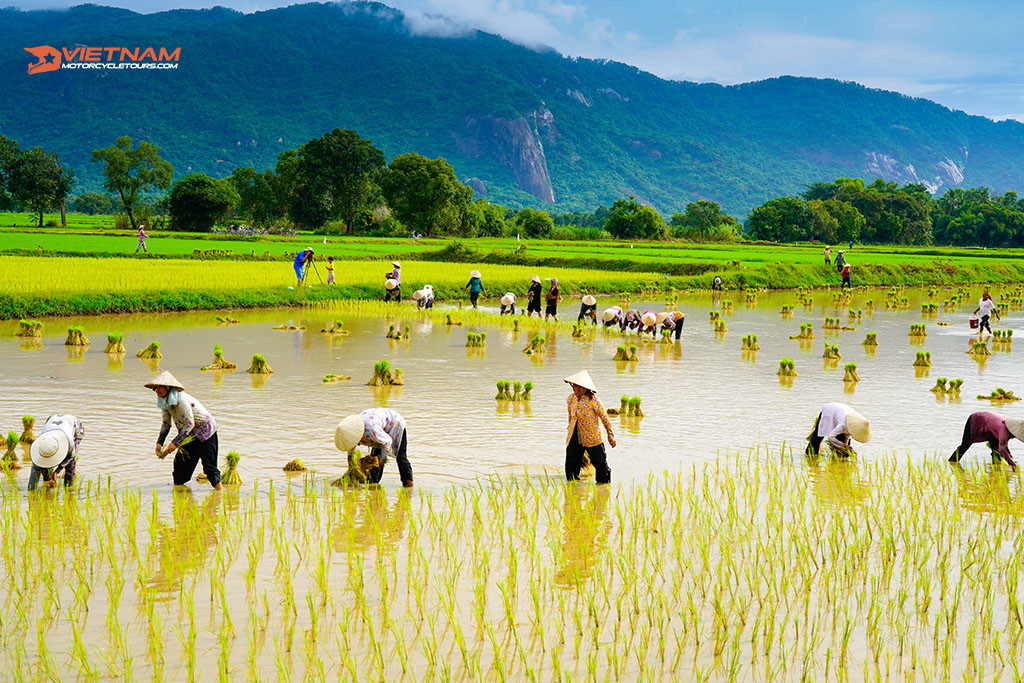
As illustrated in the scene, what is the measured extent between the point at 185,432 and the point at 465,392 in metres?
6.78

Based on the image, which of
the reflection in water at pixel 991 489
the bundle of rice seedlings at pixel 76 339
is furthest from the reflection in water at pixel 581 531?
the bundle of rice seedlings at pixel 76 339

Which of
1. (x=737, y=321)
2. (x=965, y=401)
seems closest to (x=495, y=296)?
(x=737, y=321)

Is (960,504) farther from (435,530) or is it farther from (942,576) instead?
(435,530)

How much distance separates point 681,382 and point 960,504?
7.71 meters

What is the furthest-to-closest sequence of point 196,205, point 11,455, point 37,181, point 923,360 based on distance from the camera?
1. point 37,181
2. point 196,205
3. point 923,360
4. point 11,455

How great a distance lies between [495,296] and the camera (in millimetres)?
34719

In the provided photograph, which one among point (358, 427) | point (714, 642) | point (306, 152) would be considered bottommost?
point (714, 642)

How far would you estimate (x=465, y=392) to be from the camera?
589 inches

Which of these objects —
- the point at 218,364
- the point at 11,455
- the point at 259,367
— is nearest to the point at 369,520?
the point at 11,455

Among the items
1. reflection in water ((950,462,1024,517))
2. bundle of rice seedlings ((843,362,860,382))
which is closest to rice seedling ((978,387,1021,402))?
bundle of rice seedlings ((843,362,860,382))

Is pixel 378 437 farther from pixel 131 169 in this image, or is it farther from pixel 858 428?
pixel 131 169

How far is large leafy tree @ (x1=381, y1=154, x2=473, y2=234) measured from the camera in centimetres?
7388

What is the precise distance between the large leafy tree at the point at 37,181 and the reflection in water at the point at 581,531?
7127 cm

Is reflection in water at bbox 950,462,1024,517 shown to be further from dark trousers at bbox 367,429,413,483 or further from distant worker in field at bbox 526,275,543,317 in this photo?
distant worker in field at bbox 526,275,543,317
